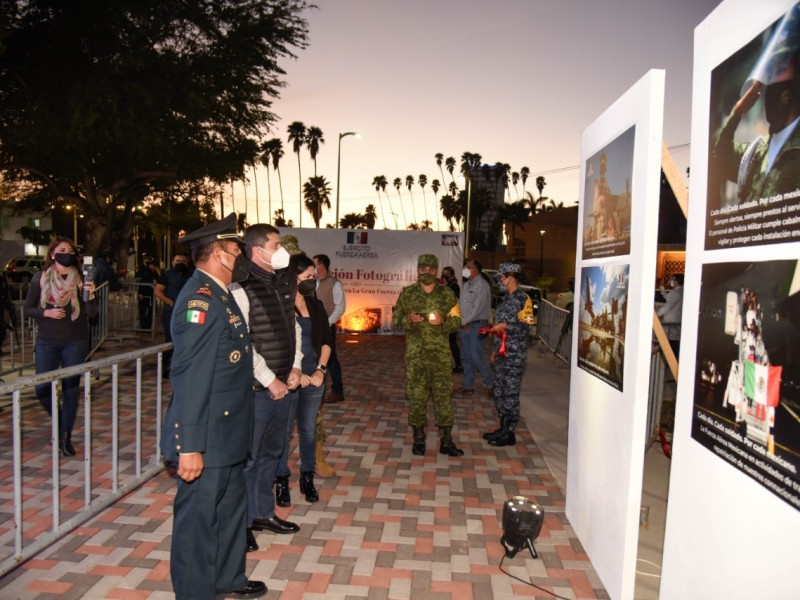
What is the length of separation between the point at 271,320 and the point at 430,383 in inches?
102

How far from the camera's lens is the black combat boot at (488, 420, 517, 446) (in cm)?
629

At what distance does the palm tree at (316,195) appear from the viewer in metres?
98.0

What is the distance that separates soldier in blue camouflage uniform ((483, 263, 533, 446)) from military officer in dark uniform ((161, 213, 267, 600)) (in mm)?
3494

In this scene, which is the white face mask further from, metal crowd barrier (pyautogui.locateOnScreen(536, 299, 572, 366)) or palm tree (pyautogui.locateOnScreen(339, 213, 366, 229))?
Answer: palm tree (pyautogui.locateOnScreen(339, 213, 366, 229))

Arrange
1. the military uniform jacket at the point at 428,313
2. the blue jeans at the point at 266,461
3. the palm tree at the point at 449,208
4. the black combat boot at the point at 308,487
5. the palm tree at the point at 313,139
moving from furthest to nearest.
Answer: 1. the palm tree at the point at 449,208
2. the palm tree at the point at 313,139
3. the military uniform jacket at the point at 428,313
4. the black combat boot at the point at 308,487
5. the blue jeans at the point at 266,461

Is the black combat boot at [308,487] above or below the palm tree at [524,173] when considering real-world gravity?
below

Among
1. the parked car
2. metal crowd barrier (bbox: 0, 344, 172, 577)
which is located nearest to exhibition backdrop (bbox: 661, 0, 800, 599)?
metal crowd barrier (bbox: 0, 344, 172, 577)

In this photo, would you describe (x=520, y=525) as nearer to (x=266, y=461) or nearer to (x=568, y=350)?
(x=266, y=461)

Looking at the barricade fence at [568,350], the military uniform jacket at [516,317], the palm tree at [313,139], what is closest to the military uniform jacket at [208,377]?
the military uniform jacket at [516,317]

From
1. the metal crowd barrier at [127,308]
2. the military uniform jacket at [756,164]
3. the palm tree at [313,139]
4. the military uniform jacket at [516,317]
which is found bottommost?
the metal crowd barrier at [127,308]

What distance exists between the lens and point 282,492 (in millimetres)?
4543

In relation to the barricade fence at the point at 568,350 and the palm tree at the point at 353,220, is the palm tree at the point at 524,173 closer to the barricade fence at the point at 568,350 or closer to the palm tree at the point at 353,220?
the palm tree at the point at 353,220

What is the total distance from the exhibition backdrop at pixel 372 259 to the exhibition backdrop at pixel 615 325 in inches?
429

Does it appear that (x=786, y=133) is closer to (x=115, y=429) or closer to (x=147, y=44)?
(x=115, y=429)
